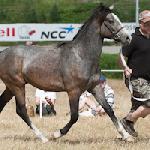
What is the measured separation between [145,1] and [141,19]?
89.0 feet

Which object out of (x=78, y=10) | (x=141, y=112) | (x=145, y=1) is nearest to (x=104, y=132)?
(x=141, y=112)

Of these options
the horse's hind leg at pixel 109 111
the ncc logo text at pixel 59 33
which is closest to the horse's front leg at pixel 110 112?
the horse's hind leg at pixel 109 111

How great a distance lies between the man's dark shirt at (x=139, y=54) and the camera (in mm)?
9664

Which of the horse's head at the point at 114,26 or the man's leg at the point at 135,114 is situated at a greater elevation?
Result: the horse's head at the point at 114,26

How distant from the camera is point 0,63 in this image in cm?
1020

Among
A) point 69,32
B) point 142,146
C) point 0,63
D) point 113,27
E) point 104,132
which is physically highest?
point 113,27

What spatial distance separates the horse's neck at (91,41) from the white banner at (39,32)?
13.4 m

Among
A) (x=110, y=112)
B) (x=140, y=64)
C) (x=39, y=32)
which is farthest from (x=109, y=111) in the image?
(x=39, y=32)

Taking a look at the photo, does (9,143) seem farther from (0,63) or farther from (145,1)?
(145,1)

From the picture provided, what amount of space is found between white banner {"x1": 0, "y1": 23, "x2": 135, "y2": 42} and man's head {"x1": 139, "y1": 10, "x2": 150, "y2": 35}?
531 inches

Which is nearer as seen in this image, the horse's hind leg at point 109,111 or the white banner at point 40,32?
the horse's hind leg at point 109,111

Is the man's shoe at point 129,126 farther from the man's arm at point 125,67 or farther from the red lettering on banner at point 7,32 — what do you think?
the red lettering on banner at point 7,32

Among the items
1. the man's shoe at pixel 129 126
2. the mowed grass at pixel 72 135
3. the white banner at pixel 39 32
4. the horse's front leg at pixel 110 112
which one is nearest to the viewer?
the mowed grass at pixel 72 135

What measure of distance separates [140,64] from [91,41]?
0.83m
